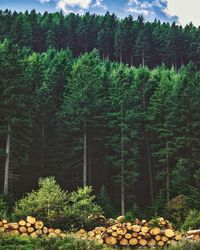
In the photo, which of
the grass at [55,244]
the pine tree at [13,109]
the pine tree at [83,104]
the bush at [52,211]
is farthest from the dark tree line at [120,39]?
the grass at [55,244]

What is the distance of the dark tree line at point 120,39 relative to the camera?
112062 millimetres

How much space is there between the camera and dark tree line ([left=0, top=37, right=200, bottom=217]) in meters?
44.5

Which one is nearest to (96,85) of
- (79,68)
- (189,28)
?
(79,68)

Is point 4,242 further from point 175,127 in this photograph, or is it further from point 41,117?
point 175,127

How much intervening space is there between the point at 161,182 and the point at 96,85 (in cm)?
1356

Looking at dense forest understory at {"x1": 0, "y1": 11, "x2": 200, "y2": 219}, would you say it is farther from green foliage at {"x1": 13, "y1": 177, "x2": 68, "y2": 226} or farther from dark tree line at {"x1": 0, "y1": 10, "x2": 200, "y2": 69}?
dark tree line at {"x1": 0, "y1": 10, "x2": 200, "y2": 69}

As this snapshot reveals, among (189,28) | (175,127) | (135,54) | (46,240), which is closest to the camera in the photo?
(46,240)

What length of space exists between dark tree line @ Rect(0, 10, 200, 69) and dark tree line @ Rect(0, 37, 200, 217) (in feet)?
178

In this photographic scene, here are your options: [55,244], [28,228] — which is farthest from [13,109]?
[55,244]

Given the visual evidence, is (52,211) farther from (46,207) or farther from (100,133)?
(100,133)

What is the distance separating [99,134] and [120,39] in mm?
64329

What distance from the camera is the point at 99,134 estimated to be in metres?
53.9

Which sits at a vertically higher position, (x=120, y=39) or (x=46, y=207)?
(x=120, y=39)

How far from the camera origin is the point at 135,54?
11369cm
